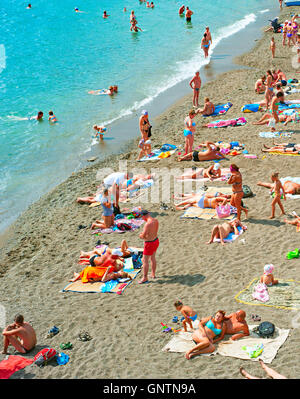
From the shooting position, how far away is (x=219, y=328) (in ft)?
23.7

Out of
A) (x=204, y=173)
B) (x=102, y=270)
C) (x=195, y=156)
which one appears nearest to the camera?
(x=102, y=270)

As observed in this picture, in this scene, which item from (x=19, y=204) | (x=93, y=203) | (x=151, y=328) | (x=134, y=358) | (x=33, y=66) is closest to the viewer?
(x=134, y=358)

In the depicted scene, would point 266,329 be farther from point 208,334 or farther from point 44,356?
point 44,356

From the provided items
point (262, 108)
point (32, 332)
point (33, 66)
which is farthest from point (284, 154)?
point (33, 66)

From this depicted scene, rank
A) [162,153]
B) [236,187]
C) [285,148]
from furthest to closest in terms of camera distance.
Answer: [162,153]
[285,148]
[236,187]

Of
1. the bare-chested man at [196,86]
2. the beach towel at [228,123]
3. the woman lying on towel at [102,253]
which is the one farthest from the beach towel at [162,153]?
the woman lying on towel at [102,253]

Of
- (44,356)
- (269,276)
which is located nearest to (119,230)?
(269,276)

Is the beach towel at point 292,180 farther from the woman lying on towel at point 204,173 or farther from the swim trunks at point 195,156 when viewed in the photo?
the swim trunks at point 195,156

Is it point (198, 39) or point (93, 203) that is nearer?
point (93, 203)

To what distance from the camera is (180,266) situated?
9.75 meters

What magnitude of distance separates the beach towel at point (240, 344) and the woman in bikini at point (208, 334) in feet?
0.31

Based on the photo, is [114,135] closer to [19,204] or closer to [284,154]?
[19,204]

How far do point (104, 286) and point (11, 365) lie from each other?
2.44 m
